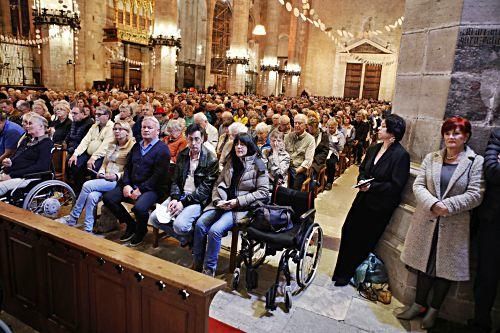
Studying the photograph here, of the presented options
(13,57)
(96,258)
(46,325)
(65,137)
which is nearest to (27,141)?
(65,137)

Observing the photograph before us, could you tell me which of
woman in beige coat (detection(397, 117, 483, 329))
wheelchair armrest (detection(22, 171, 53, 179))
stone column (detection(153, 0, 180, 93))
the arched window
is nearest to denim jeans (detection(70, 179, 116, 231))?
wheelchair armrest (detection(22, 171, 53, 179))

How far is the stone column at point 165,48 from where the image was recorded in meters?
17.1

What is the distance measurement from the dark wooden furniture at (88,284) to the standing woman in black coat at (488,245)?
2.21 metres

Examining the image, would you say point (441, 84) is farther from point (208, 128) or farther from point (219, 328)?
point (208, 128)

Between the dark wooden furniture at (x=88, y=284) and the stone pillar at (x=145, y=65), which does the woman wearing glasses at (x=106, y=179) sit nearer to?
the dark wooden furniture at (x=88, y=284)

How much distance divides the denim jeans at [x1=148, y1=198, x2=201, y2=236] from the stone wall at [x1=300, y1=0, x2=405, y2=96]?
27881 mm

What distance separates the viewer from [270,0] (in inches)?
917

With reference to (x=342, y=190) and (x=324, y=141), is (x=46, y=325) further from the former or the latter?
(x=342, y=190)

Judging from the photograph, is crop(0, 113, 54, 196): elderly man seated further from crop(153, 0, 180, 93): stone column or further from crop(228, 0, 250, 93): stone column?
crop(228, 0, 250, 93): stone column

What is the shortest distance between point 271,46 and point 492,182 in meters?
24.1

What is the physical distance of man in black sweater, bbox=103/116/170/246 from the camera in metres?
4.29

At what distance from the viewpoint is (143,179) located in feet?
14.3

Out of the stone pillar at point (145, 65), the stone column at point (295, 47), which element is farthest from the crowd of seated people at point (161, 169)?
the stone column at point (295, 47)

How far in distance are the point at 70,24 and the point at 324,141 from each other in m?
11.7
